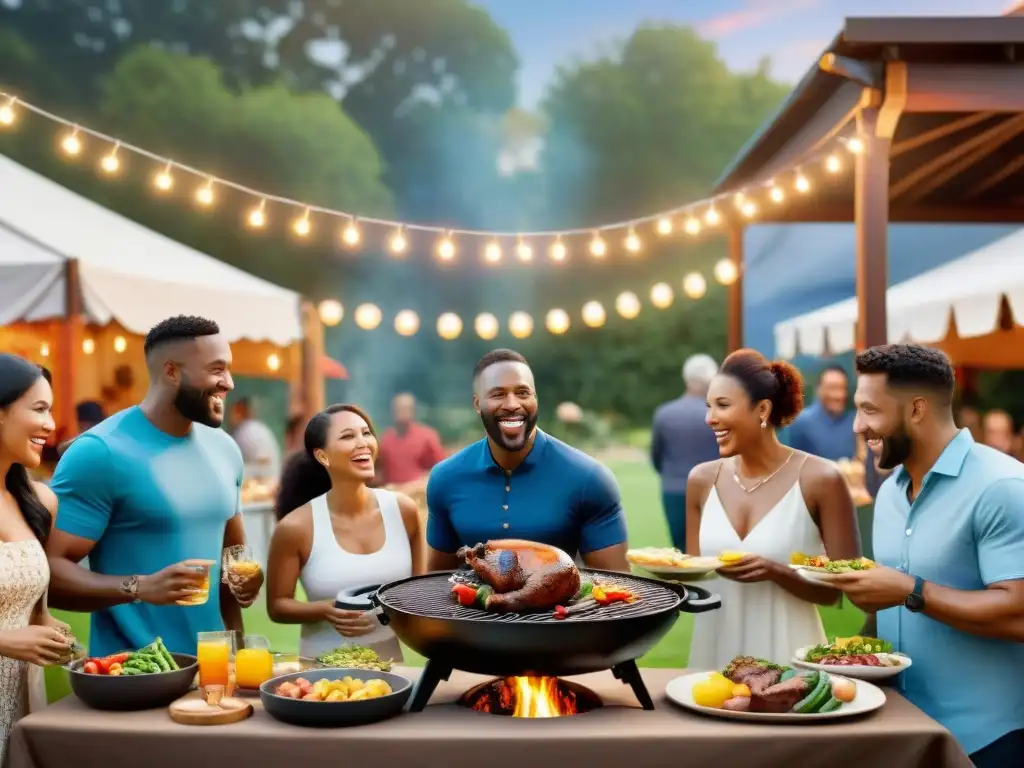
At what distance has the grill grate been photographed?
2680mm

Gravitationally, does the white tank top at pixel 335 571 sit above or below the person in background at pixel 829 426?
below

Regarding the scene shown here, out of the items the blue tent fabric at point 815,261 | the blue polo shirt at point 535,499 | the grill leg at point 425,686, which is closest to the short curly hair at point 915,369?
the blue polo shirt at point 535,499

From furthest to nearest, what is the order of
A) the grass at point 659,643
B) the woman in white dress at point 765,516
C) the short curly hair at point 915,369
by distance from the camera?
the grass at point 659,643 < the woman in white dress at point 765,516 < the short curly hair at point 915,369

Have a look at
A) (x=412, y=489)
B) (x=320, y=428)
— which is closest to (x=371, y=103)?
(x=412, y=489)

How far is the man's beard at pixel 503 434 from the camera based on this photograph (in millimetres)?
3377

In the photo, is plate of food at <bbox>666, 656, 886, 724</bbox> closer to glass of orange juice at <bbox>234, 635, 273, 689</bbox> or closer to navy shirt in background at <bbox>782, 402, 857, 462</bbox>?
glass of orange juice at <bbox>234, 635, 273, 689</bbox>

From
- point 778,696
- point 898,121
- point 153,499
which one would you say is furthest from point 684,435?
point 778,696

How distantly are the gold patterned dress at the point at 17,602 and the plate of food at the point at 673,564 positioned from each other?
192 centimetres

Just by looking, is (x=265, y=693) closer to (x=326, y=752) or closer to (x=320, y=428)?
(x=326, y=752)

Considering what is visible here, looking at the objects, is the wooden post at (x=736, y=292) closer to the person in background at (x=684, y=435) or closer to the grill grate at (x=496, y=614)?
the person in background at (x=684, y=435)

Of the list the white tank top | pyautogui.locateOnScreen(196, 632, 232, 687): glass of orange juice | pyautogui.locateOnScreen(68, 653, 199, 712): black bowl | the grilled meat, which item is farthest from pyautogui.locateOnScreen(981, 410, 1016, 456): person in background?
pyautogui.locateOnScreen(68, 653, 199, 712): black bowl

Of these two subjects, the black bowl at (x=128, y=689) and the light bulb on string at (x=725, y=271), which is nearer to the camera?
the black bowl at (x=128, y=689)

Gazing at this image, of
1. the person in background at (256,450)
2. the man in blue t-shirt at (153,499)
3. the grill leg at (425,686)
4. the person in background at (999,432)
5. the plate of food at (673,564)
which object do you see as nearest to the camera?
the grill leg at (425,686)

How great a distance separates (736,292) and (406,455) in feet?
13.7
